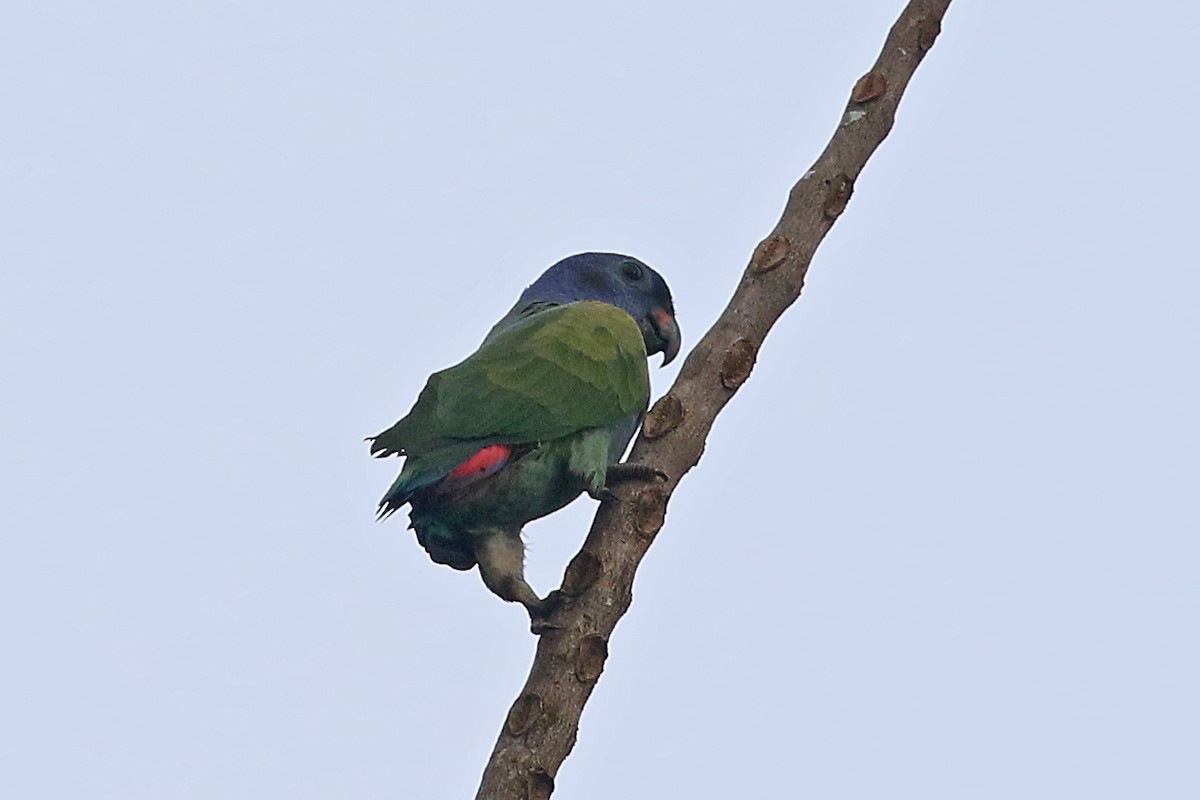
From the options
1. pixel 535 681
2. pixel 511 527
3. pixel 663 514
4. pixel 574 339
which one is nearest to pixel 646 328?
pixel 574 339

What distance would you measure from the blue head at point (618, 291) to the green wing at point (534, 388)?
2.04 feet

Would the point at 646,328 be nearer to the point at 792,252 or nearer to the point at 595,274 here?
the point at 595,274

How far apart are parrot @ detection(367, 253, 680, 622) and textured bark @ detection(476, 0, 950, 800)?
151 mm

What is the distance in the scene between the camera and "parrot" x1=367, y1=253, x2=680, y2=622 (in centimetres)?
515

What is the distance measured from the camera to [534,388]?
17.7ft

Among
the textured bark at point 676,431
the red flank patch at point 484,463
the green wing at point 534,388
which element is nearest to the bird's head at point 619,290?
the green wing at point 534,388

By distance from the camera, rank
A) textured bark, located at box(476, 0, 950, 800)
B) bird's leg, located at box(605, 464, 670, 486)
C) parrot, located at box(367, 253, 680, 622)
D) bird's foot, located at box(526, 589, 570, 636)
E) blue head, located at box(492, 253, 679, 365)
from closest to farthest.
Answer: textured bark, located at box(476, 0, 950, 800)
bird's foot, located at box(526, 589, 570, 636)
bird's leg, located at box(605, 464, 670, 486)
parrot, located at box(367, 253, 680, 622)
blue head, located at box(492, 253, 679, 365)

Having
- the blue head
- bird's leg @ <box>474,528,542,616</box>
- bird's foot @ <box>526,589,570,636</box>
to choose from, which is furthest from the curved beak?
bird's foot @ <box>526,589,570,636</box>

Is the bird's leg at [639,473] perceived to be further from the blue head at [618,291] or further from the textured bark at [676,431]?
the blue head at [618,291]

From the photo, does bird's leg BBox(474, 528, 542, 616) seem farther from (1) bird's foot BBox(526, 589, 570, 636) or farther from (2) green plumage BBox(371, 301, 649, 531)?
(1) bird's foot BBox(526, 589, 570, 636)

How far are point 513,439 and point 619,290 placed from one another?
59.3 inches

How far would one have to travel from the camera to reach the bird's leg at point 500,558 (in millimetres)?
5242

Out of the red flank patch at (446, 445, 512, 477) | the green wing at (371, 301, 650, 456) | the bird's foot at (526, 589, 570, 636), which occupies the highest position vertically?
the green wing at (371, 301, 650, 456)

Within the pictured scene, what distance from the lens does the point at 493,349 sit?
223 inches
